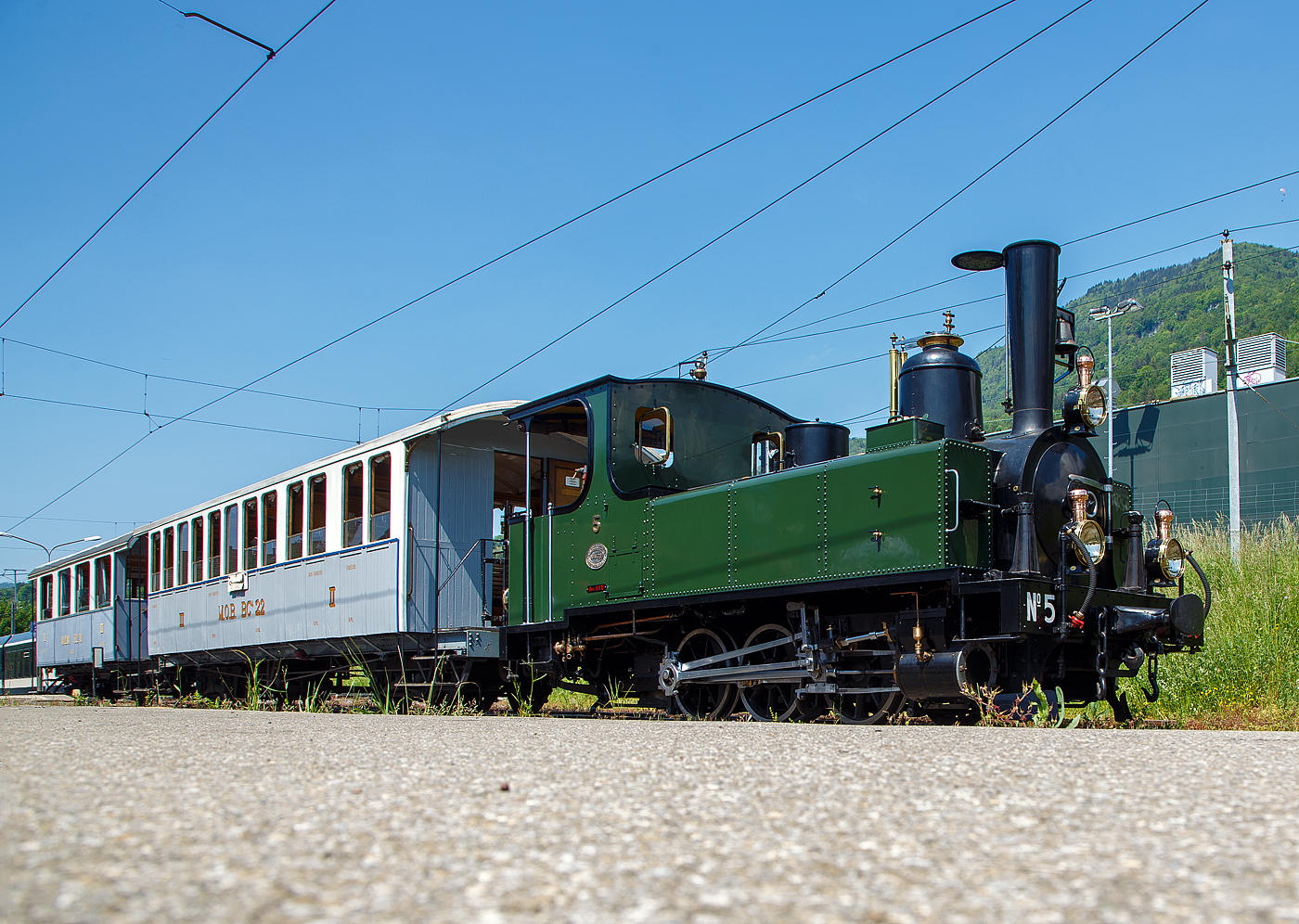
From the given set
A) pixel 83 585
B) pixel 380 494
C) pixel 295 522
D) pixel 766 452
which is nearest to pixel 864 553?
pixel 766 452

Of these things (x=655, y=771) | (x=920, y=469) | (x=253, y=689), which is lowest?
(x=253, y=689)

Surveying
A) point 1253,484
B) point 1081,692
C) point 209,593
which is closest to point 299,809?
point 1081,692

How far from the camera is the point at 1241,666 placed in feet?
29.5

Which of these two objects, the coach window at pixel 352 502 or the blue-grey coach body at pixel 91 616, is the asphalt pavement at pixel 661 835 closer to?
the coach window at pixel 352 502

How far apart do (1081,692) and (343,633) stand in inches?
305

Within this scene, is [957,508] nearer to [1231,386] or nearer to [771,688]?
[771,688]

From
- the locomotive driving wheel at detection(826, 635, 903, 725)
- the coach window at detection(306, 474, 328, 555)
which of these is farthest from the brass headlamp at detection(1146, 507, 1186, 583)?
the coach window at detection(306, 474, 328, 555)

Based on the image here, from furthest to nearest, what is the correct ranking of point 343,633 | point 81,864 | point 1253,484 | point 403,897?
1. point 1253,484
2. point 343,633
3. point 81,864
4. point 403,897

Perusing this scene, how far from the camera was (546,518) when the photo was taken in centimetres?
1018

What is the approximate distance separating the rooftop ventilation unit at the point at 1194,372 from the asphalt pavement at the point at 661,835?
30.7 metres

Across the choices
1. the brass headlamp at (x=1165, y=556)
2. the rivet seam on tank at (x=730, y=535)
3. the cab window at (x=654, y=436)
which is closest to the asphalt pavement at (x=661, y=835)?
the rivet seam on tank at (x=730, y=535)

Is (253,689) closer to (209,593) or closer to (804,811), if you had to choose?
(209,593)

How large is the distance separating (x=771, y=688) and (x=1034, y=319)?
11.9 ft

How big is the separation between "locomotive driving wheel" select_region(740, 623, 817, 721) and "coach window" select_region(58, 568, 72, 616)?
723 inches
